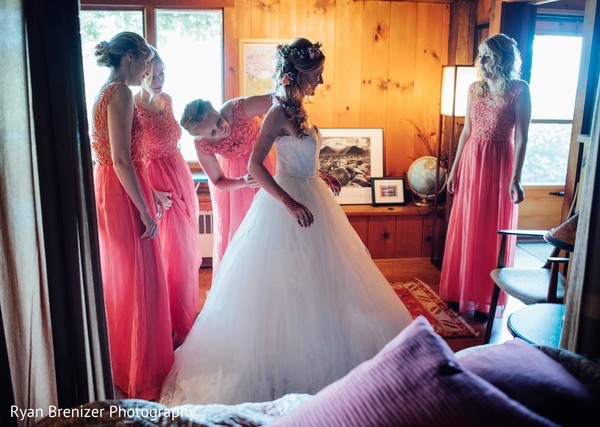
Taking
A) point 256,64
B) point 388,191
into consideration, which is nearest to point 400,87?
point 388,191

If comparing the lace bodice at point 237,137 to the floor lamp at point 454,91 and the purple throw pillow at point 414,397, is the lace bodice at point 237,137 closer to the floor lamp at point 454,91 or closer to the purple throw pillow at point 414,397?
the floor lamp at point 454,91

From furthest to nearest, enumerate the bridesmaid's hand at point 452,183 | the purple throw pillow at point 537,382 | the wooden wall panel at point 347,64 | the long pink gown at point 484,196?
the wooden wall panel at point 347,64 → the bridesmaid's hand at point 452,183 → the long pink gown at point 484,196 → the purple throw pillow at point 537,382

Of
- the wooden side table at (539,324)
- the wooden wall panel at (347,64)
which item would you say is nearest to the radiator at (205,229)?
the wooden wall panel at (347,64)

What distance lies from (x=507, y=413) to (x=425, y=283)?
9.66 ft

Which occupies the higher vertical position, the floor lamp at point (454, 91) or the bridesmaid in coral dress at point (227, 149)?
the floor lamp at point (454, 91)

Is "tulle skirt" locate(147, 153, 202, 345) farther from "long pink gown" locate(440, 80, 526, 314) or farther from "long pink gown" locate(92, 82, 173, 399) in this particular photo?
"long pink gown" locate(440, 80, 526, 314)

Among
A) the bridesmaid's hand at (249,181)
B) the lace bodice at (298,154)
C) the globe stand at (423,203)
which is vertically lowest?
the globe stand at (423,203)

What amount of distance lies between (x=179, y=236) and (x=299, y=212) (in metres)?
0.80

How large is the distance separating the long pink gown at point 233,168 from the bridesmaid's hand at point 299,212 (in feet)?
2.05

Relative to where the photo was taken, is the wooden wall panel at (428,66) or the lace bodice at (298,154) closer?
the lace bodice at (298,154)

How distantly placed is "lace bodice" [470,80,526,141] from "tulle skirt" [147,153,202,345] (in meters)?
1.67

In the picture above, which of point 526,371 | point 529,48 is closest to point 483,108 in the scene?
point 529,48

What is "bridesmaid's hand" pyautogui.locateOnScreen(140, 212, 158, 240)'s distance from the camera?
238 cm

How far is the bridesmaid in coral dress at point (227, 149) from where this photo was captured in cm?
266
